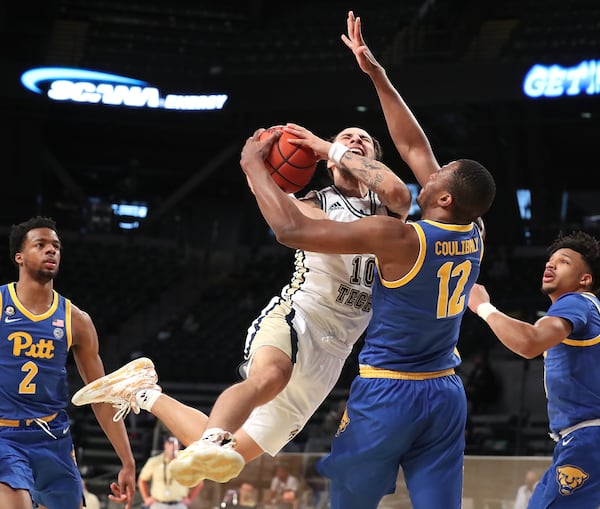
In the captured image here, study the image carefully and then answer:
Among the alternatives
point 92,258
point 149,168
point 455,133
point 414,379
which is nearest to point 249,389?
point 414,379

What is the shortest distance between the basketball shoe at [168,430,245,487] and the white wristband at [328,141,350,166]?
1.42 m

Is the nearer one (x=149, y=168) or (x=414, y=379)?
(x=414, y=379)

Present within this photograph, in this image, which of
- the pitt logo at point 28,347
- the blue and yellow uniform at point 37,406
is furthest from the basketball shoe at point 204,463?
the pitt logo at point 28,347

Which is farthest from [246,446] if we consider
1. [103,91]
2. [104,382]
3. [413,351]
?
[103,91]

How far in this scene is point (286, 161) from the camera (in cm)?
440

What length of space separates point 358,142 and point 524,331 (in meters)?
1.23

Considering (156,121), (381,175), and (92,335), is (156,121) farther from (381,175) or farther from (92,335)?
(381,175)

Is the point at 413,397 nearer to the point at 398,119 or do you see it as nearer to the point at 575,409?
the point at 575,409

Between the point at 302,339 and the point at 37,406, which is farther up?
the point at 302,339

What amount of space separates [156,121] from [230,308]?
4956 mm

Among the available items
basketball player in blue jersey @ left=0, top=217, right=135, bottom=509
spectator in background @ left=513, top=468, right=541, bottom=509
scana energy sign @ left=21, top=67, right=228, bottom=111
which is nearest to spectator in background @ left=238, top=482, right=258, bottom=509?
spectator in background @ left=513, top=468, right=541, bottom=509

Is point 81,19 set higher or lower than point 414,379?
higher

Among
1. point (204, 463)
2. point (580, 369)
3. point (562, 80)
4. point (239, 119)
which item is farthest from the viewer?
point (239, 119)

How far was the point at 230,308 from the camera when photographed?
17484mm
